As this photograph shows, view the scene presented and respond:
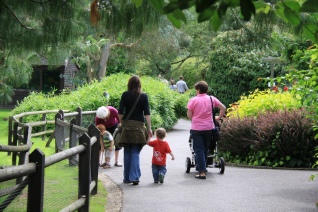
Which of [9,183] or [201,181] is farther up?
[9,183]

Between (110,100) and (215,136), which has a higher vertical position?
(110,100)

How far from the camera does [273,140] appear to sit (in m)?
15.2

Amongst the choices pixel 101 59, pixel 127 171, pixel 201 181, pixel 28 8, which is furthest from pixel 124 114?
pixel 101 59

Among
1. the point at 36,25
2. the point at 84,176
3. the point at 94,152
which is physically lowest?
the point at 84,176

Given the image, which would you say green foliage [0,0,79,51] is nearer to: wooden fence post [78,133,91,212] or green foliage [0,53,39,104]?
wooden fence post [78,133,91,212]

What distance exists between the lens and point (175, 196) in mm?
10891

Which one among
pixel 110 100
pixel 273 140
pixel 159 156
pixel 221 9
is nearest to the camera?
pixel 221 9

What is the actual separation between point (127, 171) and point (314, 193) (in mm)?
3182

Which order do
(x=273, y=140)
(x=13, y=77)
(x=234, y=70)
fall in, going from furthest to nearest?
(x=234, y=70), (x=13, y=77), (x=273, y=140)

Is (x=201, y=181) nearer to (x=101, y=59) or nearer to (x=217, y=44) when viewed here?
(x=217, y=44)

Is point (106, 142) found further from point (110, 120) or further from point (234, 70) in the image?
point (234, 70)

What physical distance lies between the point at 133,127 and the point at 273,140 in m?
4.45

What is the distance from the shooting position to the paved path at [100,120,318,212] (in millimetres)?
10062

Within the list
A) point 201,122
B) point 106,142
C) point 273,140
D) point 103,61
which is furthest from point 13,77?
point 103,61
